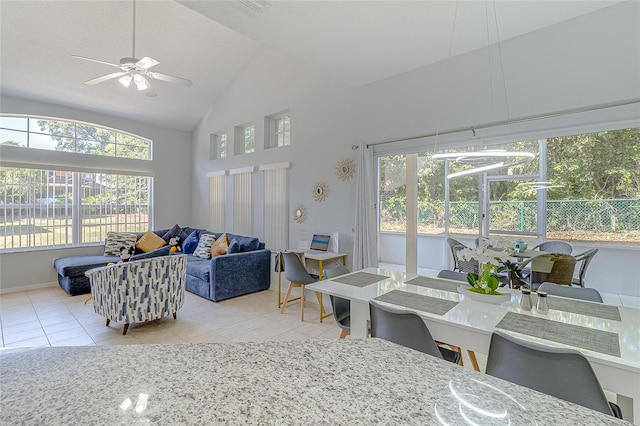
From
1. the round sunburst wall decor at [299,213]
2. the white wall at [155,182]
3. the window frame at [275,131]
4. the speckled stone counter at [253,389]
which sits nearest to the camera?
the speckled stone counter at [253,389]

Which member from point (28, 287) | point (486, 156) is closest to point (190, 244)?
point (28, 287)

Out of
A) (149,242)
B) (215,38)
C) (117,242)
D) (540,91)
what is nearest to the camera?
(540,91)

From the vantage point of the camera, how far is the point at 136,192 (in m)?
6.33

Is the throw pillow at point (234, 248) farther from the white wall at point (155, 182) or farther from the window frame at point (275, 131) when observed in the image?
the white wall at point (155, 182)

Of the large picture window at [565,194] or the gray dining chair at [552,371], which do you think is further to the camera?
the large picture window at [565,194]

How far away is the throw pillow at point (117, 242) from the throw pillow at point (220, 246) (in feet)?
5.54

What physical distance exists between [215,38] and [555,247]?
18.4 feet

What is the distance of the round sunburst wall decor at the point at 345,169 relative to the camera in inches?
162

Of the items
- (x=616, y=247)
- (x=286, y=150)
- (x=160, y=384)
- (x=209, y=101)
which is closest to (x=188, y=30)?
(x=209, y=101)

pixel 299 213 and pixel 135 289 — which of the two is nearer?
pixel 135 289

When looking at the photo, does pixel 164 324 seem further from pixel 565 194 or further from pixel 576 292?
pixel 565 194

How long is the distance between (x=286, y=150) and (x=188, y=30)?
2297 mm

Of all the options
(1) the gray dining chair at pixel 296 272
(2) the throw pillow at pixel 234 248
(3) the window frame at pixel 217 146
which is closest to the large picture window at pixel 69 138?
(3) the window frame at pixel 217 146

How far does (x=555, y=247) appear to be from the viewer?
10.9ft
